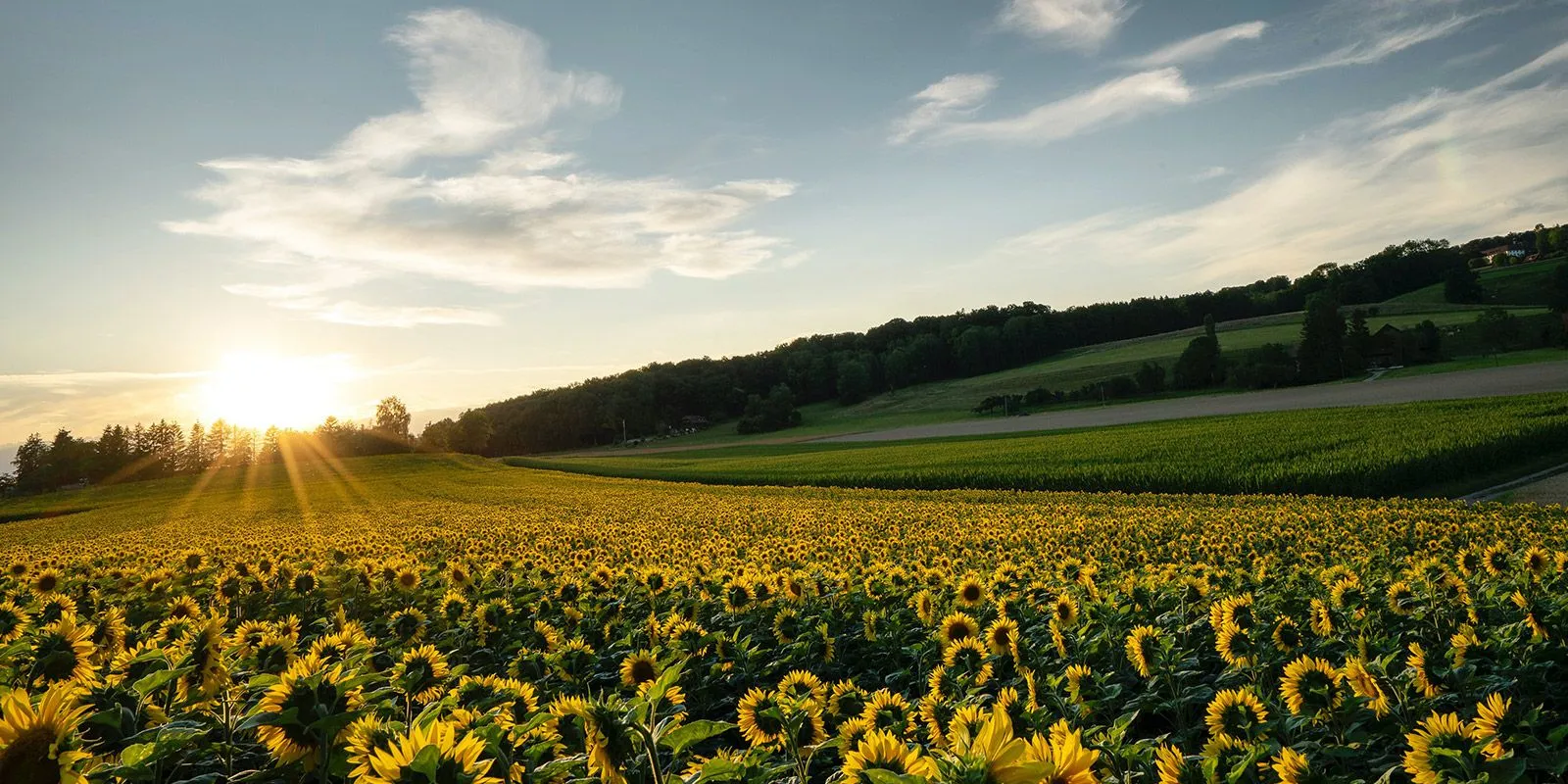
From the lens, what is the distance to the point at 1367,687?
10.8ft

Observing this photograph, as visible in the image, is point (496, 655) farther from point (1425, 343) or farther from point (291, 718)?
point (1425, 343)

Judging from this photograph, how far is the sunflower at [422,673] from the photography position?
2.97m

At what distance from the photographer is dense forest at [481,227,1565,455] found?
12400 cm

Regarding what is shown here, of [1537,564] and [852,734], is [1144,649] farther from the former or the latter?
[1537,564]

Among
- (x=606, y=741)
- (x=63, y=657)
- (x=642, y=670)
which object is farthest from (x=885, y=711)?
(x=63, y=657)

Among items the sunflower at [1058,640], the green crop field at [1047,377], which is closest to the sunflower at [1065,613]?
the sunflower at [1058,640]

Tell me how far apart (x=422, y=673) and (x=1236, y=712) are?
335cm

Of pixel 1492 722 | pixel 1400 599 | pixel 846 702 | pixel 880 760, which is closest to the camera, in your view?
pixel 880 760

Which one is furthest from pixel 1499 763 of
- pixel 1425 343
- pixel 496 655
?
pixel 1425 343

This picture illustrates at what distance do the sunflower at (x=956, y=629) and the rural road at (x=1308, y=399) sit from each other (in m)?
56.1

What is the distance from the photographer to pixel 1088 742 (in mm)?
2822

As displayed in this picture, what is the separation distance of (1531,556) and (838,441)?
67.7m

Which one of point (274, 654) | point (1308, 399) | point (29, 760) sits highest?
point (29, 760)

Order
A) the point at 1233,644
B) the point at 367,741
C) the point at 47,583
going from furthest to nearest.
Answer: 1. the point at 47,583
2. the point at 1233,644
3. the point at 367,741
